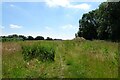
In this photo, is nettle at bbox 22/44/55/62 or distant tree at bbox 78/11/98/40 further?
distant tree at bbox 78/11/98/40

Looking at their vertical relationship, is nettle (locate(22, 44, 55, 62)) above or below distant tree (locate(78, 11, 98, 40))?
below

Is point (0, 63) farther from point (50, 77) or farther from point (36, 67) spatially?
point (50, 77)

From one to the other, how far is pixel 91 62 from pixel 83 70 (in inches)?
97.0

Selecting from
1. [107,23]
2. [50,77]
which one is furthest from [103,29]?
[50,77]

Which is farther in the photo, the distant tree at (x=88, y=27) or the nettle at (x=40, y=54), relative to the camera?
→ the distant tree at (x=88, y=27)

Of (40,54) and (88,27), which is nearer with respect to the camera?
(40,54)

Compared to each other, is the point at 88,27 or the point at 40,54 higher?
the point at 88,27

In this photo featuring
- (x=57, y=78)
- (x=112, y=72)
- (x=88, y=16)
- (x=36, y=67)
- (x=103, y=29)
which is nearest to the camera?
(x=57, y=78)

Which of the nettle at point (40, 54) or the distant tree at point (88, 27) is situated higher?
the distant tree at point (88, 27)

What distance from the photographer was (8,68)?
49.7ft

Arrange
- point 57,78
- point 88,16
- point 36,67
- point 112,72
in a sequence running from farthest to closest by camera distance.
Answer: point 88,16
point 36,67
point 112,72
point 57,78

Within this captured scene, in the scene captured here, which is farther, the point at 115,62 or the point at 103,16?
the point at 103,16

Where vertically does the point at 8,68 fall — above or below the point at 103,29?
below

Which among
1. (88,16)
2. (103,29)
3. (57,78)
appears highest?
(88,16)
